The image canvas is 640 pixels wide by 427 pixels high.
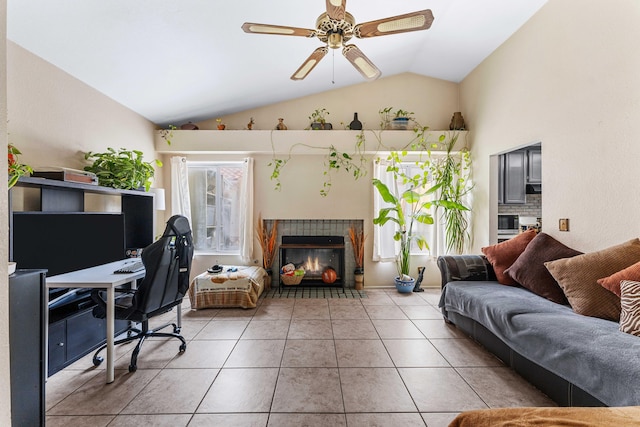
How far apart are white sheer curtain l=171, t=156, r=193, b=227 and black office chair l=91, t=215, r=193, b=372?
2.08m

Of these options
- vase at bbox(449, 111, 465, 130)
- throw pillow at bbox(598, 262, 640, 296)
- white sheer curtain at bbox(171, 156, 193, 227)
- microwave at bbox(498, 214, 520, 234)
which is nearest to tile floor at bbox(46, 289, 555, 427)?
throw pillow at bbox(598, 262, 640, 296)

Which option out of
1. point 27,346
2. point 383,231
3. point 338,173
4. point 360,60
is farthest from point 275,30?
point 383,231

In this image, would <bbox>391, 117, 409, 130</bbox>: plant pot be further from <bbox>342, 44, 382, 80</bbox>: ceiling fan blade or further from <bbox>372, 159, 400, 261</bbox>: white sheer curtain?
<bbox>342, 44, 382, 80</bbox>: ceiling fan blade

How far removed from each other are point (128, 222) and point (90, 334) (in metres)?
1.31

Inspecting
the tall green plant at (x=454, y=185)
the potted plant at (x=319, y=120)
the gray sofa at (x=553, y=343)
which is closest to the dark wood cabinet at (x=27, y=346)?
the gray sofa at (x=553, y=343)

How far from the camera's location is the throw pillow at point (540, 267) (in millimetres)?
2467

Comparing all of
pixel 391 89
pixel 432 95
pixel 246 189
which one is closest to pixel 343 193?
pixel 246 189

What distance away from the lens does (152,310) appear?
2346mm

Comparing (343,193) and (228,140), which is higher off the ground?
(228,140)

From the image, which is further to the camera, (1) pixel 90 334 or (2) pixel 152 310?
(1) pixel 90 334

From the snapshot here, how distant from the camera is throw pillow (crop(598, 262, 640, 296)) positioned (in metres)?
1.88

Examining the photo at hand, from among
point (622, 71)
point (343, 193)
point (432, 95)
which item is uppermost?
point (432, 95)

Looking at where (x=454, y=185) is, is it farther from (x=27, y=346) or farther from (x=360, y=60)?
(x=27, y=346)

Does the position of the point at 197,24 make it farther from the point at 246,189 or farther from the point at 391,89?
the point at 391,89
